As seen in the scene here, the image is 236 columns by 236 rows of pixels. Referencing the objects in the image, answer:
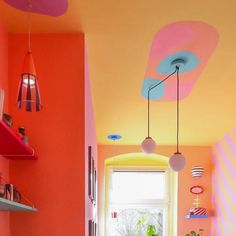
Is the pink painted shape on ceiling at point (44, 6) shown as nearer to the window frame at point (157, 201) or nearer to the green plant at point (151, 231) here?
the window frame at point (157, 201)

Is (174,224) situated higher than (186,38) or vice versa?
(186,38)

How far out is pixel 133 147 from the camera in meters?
4.99

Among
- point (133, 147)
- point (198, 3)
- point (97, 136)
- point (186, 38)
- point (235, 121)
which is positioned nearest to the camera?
point (198, 3)

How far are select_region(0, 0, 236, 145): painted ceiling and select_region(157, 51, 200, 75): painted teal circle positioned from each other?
0.37ft

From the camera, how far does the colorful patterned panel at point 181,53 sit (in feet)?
8.05

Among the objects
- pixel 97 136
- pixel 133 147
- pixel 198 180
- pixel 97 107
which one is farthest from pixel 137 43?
pixel 198 180

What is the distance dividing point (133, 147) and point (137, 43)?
2.61 meters

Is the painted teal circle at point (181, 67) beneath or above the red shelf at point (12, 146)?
above

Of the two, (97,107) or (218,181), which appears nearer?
(97,107)

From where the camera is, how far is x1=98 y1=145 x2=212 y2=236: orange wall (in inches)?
191

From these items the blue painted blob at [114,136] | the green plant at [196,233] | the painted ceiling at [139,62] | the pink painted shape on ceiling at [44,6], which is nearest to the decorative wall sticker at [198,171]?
the painted ceiling at [139,62]

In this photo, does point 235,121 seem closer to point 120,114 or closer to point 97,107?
point 120,114

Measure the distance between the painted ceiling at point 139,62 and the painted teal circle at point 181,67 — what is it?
11cm

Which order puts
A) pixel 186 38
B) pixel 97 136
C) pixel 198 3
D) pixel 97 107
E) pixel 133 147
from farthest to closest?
pixel 133 147 < pixel 97 136 < pixel 97 107 < pixel 186 38 < pixel 198 3
